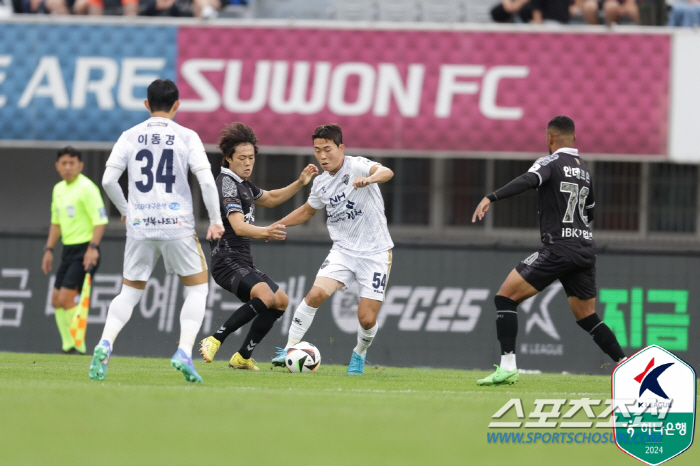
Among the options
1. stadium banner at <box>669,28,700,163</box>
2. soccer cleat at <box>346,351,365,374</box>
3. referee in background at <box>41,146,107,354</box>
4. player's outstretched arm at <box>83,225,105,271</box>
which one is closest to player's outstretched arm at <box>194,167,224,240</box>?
soccer cleat at <box>346,351,365,374</box>

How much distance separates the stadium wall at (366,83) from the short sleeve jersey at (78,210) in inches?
79.0

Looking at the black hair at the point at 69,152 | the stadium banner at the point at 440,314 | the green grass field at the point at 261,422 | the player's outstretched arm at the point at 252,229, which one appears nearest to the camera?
the green grass field at the point at 261,422

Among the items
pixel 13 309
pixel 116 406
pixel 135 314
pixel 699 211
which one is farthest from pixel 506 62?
pixel 116 406

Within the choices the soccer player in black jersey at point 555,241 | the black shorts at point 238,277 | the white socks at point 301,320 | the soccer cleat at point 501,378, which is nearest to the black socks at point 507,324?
the soccer player in black jersey at point 555,241

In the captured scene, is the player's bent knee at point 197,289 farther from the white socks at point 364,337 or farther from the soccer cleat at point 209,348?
the white socks at point 364,337

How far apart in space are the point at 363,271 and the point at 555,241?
1739mm

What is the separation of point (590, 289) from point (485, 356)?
14.7ft

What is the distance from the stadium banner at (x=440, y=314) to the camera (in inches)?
521

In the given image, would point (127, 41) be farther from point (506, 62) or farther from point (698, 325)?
point (698, 325)

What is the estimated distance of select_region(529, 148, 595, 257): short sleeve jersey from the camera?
8633 mm

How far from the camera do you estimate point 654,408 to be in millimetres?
6324

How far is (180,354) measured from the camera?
24.5ft

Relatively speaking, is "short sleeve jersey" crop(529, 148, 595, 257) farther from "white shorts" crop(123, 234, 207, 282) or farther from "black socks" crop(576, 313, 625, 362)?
"white shorts" crop(123, 234, 207, 282)

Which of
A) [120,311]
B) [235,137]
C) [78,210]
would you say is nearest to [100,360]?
[120,311]
